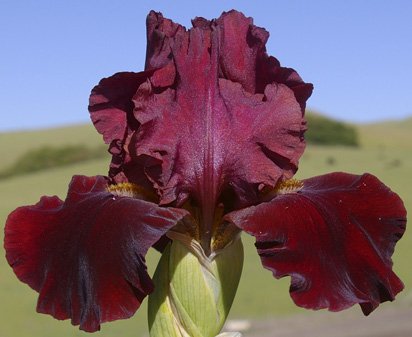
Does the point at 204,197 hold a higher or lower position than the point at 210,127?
lower

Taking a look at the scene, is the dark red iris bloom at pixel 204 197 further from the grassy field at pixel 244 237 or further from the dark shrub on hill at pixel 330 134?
the dark shrub on hill at pixel 330 134

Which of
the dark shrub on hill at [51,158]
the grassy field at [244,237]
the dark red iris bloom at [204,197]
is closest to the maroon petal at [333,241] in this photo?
the dark red iris bloom at [204,197]

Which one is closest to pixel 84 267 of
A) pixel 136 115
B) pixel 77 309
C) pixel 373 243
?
pixel 77 309

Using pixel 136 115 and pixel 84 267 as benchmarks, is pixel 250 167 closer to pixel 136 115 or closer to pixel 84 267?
pixel 136 115

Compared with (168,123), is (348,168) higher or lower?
lower

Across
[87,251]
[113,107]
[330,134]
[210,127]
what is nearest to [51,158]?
[330,134]

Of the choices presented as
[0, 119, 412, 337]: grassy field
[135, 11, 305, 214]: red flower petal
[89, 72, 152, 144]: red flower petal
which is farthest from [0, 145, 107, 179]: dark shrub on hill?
[135, 11, 305, 214]: red flower petal

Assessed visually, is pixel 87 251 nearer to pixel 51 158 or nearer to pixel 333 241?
→ pixel 333 241
